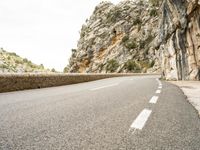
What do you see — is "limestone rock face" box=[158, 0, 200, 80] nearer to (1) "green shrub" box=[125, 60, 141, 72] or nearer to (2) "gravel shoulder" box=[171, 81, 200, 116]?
(2) "gravel shoulder" box=[171, 81, 200, 116]

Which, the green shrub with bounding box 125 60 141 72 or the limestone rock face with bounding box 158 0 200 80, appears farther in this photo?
the green shrub with bounding box 125 60 141 72

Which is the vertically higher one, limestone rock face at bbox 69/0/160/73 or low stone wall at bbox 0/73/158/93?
limestone rock face at bbox 69/0/160/73

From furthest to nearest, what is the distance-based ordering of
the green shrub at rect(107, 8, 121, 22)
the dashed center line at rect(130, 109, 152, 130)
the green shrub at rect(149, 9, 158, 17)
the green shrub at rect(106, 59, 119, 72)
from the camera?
the green shrub at rect(107, 8, 121, 22)
the green shrub at rect(149, 9, 158, 17)
the green shrub at rect(106, 59, 119, 72)
the dashed center line at rect(130, 109, 152, 130)

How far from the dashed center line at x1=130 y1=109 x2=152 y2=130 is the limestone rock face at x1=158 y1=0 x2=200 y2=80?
15.6 metres

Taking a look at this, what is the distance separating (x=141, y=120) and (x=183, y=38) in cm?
1996

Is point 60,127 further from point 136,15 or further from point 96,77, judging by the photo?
point 136,15

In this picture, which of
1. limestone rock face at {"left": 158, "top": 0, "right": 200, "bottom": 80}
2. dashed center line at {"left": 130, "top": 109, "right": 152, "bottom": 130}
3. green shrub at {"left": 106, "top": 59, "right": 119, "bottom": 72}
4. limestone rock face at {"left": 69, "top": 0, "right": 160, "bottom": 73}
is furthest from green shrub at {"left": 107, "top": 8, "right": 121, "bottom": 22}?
dashed center line at {"left": 130, "top": 109, "right": 152, "bottom": 130}

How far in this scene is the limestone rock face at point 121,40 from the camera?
2675 inches

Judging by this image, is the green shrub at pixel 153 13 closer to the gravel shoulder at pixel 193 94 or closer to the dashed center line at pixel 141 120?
the gravel shoulder at pixel 193 94

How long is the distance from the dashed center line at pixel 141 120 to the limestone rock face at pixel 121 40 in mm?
56602

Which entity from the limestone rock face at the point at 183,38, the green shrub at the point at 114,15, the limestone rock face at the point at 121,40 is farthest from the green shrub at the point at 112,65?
the limestone rock face at the point at 183,38

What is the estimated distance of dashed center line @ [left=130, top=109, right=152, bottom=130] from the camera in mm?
3546

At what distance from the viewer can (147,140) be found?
2.89 metres

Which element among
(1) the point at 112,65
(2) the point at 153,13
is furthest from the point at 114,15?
(1) the point at 112,65
